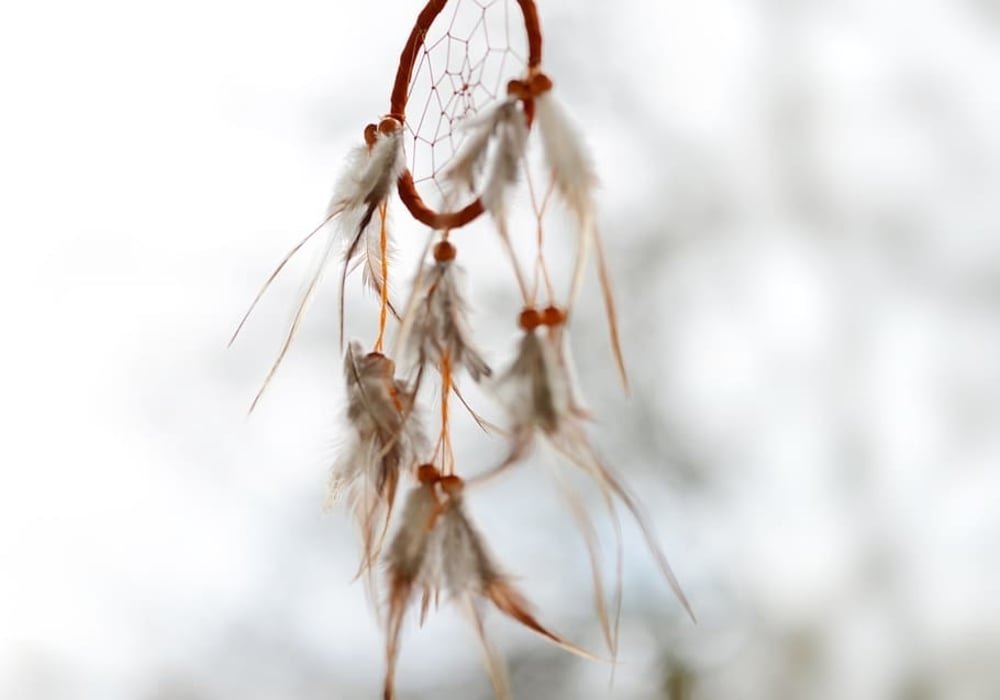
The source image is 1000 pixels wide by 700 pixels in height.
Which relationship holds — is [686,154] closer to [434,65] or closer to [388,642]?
[434,65]

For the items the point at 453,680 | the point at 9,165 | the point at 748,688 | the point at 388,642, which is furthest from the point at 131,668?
the point at 388,642

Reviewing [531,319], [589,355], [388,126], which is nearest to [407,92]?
[388,126]

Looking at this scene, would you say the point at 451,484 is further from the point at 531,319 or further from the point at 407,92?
the point at 407,92

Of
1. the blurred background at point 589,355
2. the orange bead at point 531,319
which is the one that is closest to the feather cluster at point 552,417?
the orange bead at point 531,319

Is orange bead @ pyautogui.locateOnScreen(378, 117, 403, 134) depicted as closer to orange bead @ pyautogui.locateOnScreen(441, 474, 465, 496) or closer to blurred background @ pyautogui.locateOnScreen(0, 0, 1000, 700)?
orange bead @ pyautogui.locateOnScreen(441, 474, 465, 496)

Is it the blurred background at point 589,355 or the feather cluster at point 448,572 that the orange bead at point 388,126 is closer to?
the feather cluster at point 448,572

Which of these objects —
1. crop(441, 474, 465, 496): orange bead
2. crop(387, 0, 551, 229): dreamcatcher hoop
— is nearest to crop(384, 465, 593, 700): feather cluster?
crop(441, 474, 465, 496): orange bead
